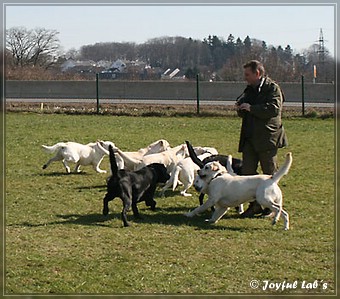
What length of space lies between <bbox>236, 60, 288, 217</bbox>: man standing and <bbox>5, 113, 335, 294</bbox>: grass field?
0.81 m

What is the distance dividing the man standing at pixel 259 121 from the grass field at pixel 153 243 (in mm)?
810

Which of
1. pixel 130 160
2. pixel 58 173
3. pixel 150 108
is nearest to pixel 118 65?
pixel 150 108

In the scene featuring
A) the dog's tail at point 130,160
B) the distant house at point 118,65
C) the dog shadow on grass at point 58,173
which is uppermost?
the distant house at point 118,65

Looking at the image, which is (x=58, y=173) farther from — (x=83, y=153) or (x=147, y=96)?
(x=147, y=96)

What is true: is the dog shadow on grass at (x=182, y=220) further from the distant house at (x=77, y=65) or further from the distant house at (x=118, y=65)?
the distant house at (x=77, y=65)

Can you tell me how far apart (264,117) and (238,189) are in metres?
1.15

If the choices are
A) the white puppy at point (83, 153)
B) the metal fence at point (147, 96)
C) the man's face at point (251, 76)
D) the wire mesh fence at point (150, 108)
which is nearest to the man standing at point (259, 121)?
the man's face at point (251, 76)

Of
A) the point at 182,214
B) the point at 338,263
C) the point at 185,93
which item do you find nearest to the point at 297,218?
the point at 182,214

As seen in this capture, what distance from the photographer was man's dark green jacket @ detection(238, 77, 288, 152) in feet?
26.7

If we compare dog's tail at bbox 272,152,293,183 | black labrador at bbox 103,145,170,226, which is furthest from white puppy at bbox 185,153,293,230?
black labrador at bbox 103,145,170,226

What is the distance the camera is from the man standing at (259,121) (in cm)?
814

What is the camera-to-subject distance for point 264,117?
8156 mm

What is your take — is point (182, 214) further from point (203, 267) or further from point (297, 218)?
point (203, 267)

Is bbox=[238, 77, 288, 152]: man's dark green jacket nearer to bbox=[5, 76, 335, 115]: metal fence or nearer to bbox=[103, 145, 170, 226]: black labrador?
bbox=[103, 145, 170, 226]: black labrador
